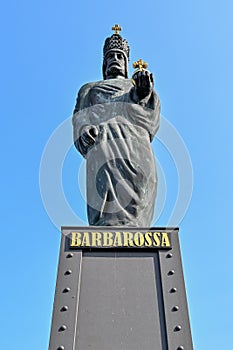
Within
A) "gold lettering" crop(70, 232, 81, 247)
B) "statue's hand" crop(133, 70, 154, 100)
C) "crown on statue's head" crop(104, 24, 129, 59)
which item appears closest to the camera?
"gold lettering" crop(70, 232, 81, 247)

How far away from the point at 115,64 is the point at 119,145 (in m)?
3.27

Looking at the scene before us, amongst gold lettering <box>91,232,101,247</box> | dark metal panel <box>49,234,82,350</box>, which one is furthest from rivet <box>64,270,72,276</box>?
gold lettering <box>91,232,101,247</box>

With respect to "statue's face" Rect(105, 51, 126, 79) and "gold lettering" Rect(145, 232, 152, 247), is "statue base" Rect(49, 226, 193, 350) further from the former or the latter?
"statue's face" Rect(105, 51, 126, 79)

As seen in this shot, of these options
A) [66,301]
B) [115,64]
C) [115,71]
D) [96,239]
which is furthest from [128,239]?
[115,64]

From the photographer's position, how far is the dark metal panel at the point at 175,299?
4082mm

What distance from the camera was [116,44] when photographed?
983cm

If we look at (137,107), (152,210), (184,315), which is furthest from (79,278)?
(137,107)

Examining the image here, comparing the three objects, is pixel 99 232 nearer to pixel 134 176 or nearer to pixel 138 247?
pixel 138 247

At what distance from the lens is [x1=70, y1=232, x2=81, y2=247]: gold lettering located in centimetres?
486

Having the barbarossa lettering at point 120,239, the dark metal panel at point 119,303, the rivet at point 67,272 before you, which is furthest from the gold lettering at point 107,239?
the rivet at point 67,272

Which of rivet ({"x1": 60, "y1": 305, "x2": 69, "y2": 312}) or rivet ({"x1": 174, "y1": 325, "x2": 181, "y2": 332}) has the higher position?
rivet ({"x1": 60, "y1": 305, "x2": 69, "y2": 312})

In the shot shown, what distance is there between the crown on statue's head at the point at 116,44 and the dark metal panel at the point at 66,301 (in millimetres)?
5908

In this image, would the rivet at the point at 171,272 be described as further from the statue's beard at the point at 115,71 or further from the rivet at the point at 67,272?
the statue's beard at the point at 115,71

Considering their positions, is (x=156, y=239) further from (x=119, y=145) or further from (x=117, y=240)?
(x=119, y=145)
